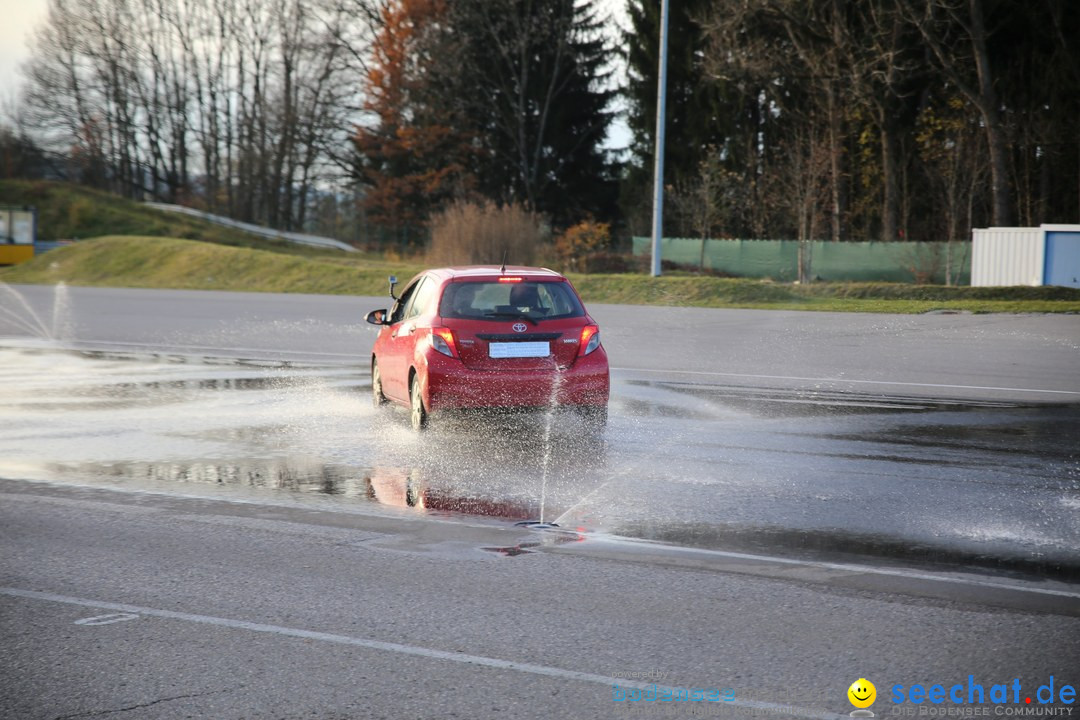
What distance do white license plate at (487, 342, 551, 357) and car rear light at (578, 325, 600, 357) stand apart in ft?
1.21

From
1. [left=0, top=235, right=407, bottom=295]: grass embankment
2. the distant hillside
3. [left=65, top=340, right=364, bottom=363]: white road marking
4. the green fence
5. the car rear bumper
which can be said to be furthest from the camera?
the distant hillside

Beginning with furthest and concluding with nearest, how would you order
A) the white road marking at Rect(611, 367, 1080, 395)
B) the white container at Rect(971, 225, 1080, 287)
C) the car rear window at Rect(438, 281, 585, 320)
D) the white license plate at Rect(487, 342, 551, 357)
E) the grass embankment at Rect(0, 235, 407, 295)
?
the grass embankment at Rect(0, 235, 407, 295)
the white container at Rect(971, 225, 1080, 287)
the white road marking at Rect(611, 367, 1080, 395)
the car rear window at Rect(438, 281, 585, 320)
the white license plate at Rect(487, 342, 551, 357)

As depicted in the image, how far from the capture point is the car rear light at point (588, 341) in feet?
39.5

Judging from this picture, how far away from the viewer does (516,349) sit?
11.8 m

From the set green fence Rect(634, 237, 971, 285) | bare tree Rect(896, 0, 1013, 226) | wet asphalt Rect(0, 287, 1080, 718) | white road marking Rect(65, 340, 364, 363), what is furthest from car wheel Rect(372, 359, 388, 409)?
green fence Rect(634, 237, 971, 285)

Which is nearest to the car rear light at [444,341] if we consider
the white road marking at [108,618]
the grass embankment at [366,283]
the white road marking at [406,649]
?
the white road marking at [406,649]

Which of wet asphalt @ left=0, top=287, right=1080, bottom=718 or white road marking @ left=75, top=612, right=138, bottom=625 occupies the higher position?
wet asphalt @ left=0, top=287, right=1080, bottom=718

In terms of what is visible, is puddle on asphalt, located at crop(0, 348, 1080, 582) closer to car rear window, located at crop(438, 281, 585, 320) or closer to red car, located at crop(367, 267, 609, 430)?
red car, located at crop(367, 267, 609, 430)

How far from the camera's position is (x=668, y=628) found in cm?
573

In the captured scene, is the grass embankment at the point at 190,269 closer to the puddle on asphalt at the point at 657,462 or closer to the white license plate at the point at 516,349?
the puddle on asphalt at the point at 657,462

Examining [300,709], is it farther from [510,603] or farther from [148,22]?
[148,22]

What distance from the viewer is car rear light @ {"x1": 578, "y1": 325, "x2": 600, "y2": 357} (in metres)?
12.0

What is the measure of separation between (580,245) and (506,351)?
3938cm

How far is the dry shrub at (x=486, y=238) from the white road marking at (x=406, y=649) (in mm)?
33138
